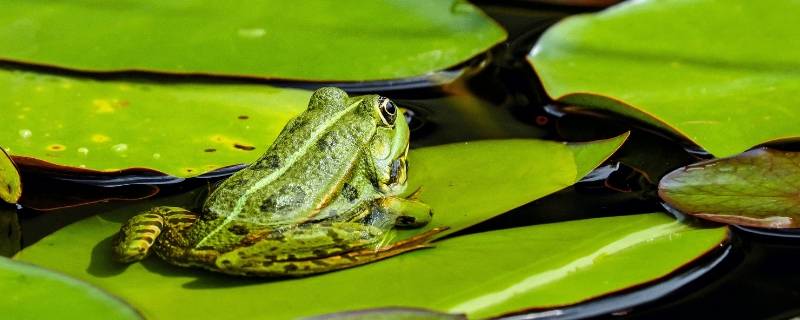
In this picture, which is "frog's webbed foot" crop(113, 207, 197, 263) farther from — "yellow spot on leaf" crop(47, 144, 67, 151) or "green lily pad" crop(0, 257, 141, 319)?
"yellow spot on leaf" crop(47, 144, 67, 151)

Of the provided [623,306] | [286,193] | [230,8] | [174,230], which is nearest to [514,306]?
[623,306]

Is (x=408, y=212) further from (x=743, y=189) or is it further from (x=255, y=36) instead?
(x=255, y=36)

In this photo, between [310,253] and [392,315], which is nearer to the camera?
[392,315]

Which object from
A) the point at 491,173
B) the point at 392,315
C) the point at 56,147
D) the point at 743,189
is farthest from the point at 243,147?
the point at 743,189

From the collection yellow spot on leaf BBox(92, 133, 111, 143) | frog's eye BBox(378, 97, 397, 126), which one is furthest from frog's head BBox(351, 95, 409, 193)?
yellow spot on leaf BBox(92, 133, 111, 143)

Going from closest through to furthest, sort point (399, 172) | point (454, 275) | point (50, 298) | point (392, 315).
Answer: point (392, 315), point (50, 298), point (454, 275), point (399, 172)
